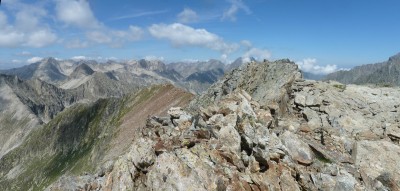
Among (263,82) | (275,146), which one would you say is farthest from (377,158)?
(263,82)

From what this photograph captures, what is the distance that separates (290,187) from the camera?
95.1 feet

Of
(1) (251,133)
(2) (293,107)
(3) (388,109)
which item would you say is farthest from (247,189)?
(3) (388,109)

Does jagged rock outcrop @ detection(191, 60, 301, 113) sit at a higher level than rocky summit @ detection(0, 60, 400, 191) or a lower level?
higher

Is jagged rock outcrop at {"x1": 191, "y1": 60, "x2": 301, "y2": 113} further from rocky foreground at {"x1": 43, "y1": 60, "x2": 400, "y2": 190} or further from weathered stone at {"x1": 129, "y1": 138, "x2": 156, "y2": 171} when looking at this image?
weathered stone at {"x1": 129, "y1": 138, "x2": 156, "y2": 171}

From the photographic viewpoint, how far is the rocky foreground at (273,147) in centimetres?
2898

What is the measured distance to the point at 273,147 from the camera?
31578 millimetres

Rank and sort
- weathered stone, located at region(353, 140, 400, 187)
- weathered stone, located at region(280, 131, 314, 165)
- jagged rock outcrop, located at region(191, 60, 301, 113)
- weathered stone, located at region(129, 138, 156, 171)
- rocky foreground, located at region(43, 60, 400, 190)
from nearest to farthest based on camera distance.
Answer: rocky foreground, located at region(43, 60, 400, 190) < weathered stone, located at region(129, 138, 156, 171) < weathered stone, located at region(280, 131, 314, 165) < weathered stone, located at region(353, 140, 400, 187) < jagged rock outcrop, located at region(191, 60, 301, 113)

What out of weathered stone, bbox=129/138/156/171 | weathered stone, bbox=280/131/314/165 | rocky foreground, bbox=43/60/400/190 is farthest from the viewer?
weathered stone, bbox=280/131/314/165

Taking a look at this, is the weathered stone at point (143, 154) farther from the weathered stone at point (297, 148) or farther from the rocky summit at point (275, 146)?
the weathered stone at point (297, 148)

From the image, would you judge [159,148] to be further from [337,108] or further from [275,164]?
[337,108]

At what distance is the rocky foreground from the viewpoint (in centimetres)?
2898

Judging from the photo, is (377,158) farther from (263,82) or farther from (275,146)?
(263,82)

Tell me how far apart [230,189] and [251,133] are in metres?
6.93

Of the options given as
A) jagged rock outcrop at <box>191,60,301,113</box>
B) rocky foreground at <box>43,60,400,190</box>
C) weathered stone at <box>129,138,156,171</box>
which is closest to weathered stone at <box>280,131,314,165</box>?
rocky foreground at <box>43,60,400,190</box>
